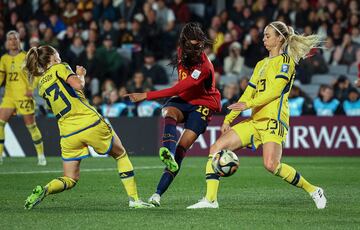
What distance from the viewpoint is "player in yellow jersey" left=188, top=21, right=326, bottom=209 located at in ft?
32.3

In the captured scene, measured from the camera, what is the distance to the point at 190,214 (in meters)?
9.38

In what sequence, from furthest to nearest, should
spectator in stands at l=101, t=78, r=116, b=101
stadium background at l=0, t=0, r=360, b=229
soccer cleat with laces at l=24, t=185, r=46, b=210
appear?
spectator in stands at l=101, t=78, r=116, b=101
soccer cleat with laces at l=24, t=185, r=46, b=210
stadium background at l=0, t=0, r=360, b=229

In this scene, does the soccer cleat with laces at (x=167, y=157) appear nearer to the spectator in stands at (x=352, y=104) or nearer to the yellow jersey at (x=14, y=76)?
the yellow jersey at (x=14, y=76)

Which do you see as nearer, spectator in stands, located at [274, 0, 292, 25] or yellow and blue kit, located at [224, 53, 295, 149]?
yellow and blue kit, located at [224, 53, 295, 149]

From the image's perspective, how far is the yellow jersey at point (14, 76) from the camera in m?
16.6

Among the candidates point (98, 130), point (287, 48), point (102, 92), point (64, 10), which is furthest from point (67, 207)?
point (64, 10)

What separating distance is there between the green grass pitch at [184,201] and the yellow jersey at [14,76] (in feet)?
4.36

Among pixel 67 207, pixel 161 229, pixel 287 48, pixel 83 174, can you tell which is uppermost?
pixel 287 48

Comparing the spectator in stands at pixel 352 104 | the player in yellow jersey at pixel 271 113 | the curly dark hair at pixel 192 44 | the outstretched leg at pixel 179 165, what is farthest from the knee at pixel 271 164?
the spectator in stands at pixel 352 104

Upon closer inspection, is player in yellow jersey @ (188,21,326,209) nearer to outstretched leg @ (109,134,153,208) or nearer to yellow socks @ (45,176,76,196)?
outstretched leg @ (109,134,153,208)

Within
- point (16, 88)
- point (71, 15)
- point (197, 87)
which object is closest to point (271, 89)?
point (197, 87)

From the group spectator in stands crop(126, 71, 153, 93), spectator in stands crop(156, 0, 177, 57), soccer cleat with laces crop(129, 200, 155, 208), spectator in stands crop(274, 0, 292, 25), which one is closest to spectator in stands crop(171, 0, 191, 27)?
spectator in stands crop(156, 0, 177, 57)

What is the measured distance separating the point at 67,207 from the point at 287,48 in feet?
9.71

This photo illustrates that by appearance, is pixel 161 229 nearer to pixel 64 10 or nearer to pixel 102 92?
pixel 102 92
